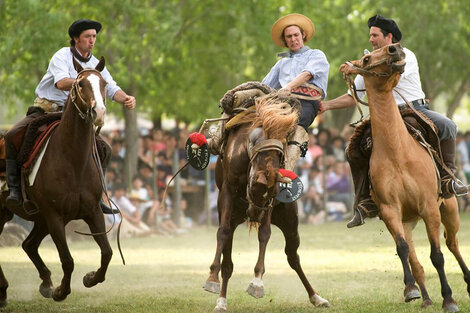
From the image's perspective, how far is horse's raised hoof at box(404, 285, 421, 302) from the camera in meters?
9.85

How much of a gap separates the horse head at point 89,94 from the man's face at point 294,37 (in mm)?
2245

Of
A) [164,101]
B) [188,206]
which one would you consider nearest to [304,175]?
[188,206]

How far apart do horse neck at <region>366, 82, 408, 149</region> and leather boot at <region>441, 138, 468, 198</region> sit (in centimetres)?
75

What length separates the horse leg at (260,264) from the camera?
955 cm

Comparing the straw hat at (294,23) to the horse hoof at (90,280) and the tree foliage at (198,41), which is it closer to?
the horse hoof at (90,280)

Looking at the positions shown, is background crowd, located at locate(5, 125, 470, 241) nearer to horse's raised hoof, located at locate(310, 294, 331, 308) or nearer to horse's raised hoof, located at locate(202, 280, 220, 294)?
horse's raised hoof, located at locate(310, 294, 331, 308)

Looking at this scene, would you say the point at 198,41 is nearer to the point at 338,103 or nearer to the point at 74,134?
the point at 338,103

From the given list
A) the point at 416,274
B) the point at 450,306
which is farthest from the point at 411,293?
the point at 416,274

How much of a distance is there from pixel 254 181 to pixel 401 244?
1.68m

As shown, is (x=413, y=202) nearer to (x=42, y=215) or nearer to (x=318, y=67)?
(x=318, y=67)

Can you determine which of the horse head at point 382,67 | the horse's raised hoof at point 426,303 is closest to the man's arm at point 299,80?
the horse head at point 382,67

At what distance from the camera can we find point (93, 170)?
10.7 meters

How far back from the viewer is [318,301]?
35.0 ft

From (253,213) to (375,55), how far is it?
6.77 ft
